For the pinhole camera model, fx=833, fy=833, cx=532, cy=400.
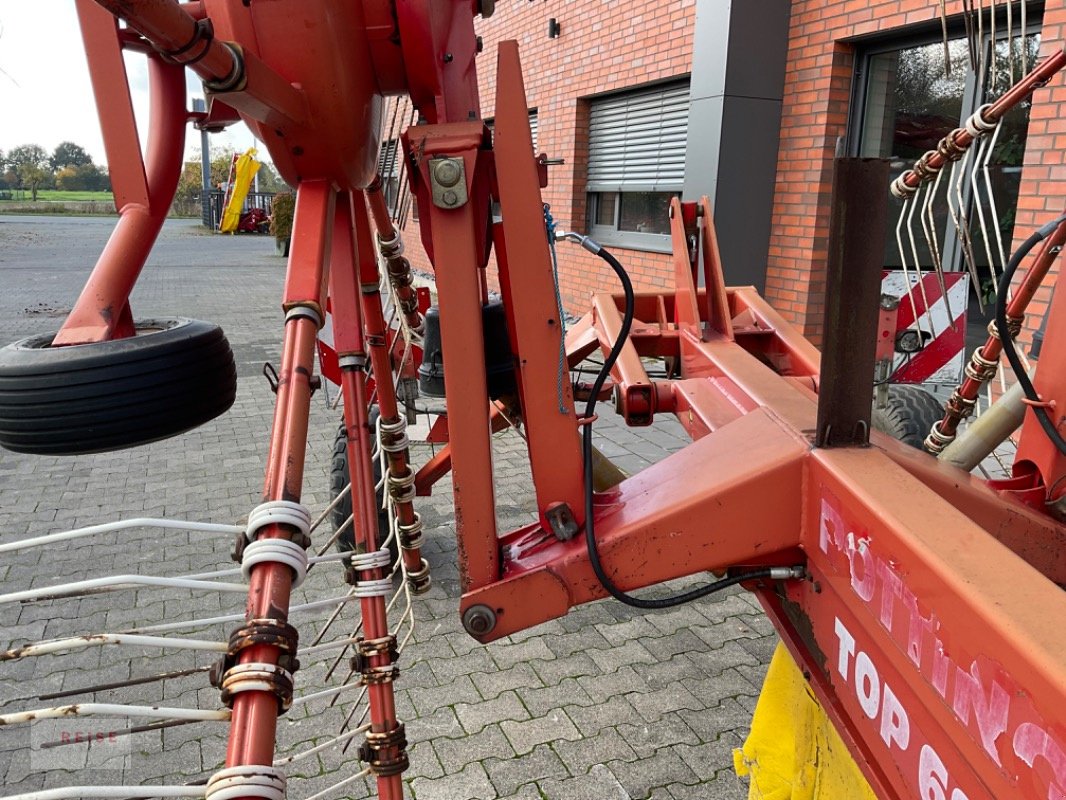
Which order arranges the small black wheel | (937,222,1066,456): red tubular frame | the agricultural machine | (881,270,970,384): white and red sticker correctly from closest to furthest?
the agricultural machine
(937,222,1066,456): red tubular frame
the small black wheel
(881,270,970,384): white and red sticker

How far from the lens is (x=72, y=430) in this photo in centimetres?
161

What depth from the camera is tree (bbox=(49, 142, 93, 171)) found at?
184 ft

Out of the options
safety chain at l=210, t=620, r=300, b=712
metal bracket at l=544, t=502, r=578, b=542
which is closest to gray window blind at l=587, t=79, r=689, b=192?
metal bracket at l=544, t=502, r=578, b=542

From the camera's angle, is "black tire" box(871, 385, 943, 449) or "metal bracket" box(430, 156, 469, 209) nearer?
"metal bracket" box(430, 156, 469, 209)

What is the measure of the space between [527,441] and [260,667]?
0.85 metres

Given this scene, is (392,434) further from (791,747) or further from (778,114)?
(778,114)

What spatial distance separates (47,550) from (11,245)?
87.9ft

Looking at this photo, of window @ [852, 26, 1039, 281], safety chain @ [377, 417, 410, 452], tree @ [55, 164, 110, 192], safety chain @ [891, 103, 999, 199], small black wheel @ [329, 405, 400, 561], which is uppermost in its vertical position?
tree @ [55, 164, 110, 192]

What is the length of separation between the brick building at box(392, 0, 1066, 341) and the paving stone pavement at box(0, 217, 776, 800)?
2588mm

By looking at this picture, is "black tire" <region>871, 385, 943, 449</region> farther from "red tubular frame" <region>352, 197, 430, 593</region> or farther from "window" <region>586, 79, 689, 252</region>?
"window" <region>586, 79, 689, 252</region>

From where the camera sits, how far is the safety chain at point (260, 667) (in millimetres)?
1070

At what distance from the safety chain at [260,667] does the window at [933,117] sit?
16.7 ft

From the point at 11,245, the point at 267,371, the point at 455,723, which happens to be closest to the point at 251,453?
the point at 455,723

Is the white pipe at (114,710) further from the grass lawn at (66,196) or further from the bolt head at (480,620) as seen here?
the grass lawn at (66,196)
